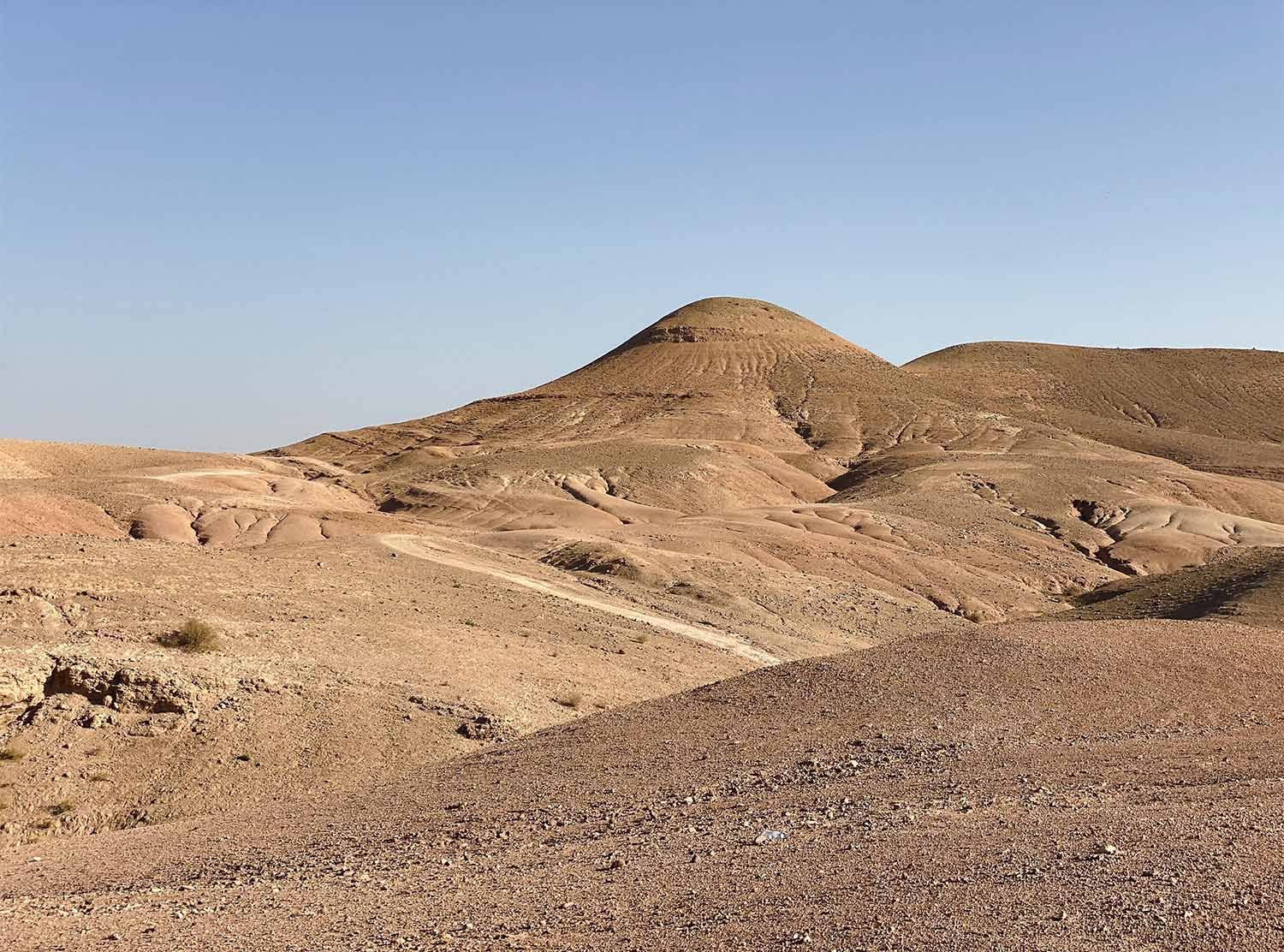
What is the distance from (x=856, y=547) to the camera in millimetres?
38875

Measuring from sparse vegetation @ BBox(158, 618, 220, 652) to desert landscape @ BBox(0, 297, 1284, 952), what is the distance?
5 cm

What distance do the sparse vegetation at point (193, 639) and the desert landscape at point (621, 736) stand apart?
49 mm

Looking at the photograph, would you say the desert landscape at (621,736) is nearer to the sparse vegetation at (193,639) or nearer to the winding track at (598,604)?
the sparse vegetation at (193,639)

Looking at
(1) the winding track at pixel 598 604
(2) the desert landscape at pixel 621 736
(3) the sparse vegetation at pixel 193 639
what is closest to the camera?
(2) the desert landscape at pixel 621 736

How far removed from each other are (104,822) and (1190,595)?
69.3ft

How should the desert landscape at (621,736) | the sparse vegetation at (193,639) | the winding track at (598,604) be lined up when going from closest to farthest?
the desert landscape at (621,736) < the sparse vegetation at (193,639) < the winding track at (598,604)

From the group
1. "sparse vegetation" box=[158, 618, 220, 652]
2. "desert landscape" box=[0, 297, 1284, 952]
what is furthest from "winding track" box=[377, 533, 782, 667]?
"sparse vegetation" box=[158, 618, 220, 652]

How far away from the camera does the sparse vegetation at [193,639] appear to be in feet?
61.7

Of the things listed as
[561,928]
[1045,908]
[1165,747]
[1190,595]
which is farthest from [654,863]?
[1190,595]

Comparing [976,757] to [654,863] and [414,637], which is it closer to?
[654,863]

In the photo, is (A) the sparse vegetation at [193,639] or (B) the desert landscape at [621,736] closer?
(B) the desert landscape at [621,736]

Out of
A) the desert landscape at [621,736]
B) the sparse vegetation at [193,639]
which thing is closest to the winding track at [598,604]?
the desert landscape at [621,736]

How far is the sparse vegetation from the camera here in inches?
741

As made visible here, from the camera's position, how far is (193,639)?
744 inches
